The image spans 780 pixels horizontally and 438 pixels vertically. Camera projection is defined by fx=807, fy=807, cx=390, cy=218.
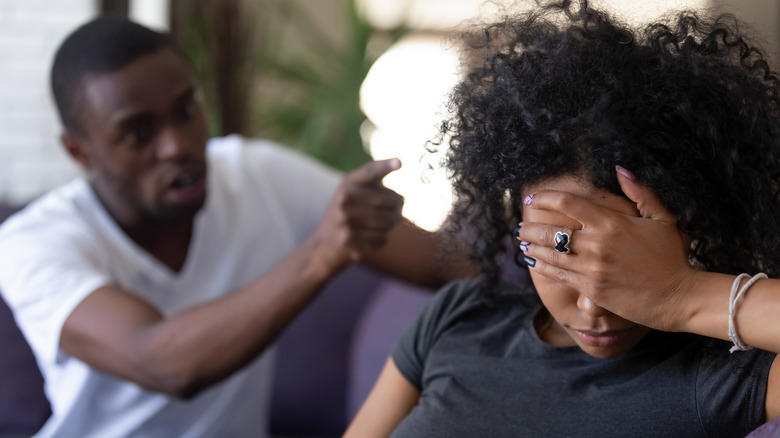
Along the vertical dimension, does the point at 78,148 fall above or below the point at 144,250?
above

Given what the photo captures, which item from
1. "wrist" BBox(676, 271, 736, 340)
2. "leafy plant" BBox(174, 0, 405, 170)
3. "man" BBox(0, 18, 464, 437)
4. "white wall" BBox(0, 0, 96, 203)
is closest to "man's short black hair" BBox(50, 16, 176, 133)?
"man" BBox(0, 18, 464, 437)

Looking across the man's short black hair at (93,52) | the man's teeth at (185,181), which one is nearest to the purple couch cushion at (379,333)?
the man's teeth at (185,181)

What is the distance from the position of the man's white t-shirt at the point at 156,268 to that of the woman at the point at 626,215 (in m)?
0.83

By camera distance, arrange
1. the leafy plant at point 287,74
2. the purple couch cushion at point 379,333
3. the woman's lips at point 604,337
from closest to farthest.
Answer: the woman's lips at point 604,337, the purple couch cushion at point 379,333, the leafy plant at point 287,74

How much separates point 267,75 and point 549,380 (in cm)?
296

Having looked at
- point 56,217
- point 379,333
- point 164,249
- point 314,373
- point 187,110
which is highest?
point 187,110

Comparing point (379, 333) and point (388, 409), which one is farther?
point (379, 333)

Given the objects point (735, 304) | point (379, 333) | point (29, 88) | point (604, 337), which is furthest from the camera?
point (29, 88)

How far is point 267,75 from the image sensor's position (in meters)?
3.73

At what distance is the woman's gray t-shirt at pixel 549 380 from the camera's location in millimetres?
896

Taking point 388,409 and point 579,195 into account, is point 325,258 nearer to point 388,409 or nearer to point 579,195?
point 388,409

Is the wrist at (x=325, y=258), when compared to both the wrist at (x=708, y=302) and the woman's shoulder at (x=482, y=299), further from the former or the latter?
the wrist at (x=708, y=302)

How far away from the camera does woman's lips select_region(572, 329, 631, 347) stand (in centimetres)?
94

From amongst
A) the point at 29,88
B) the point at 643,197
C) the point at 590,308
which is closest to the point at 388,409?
the point at 590,308
